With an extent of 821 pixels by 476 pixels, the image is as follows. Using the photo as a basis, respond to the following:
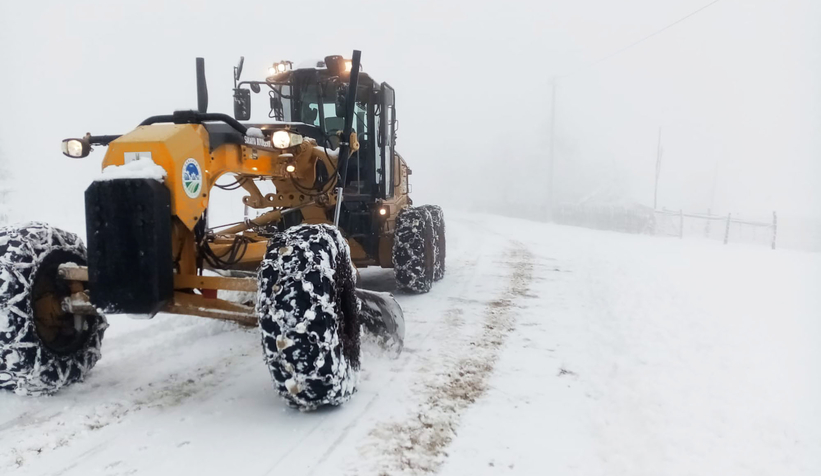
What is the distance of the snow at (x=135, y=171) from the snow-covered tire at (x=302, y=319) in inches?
29.5

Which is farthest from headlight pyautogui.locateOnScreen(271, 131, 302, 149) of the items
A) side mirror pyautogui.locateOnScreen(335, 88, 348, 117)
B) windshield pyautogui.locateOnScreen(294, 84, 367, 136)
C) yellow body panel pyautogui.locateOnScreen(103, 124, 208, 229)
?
windshield pyautogui.locateOnScreen(294, 84, 367, 136)

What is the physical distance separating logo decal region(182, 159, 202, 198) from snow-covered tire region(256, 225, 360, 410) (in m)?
0.60

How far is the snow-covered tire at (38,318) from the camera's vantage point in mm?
3205

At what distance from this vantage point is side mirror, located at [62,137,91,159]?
3611 mm

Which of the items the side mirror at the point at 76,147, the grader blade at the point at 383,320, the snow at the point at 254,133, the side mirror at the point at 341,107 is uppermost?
the side mirror at the point at 341,107

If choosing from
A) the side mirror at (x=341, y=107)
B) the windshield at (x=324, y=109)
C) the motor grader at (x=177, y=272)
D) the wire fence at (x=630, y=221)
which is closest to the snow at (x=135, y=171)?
the motor grader at (x=177, y=272)

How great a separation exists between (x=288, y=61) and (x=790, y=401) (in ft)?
20.2

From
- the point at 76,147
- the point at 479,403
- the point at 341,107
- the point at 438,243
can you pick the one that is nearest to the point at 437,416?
the point at 479,403

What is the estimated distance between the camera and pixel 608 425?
3.33m

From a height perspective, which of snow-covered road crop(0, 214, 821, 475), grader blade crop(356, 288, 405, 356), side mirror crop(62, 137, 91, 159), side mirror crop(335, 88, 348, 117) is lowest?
snow-covered road crop(0, 214, 821, 475)

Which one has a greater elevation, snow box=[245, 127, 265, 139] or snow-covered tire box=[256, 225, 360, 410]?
snow box=[245, 127, 265, 139]

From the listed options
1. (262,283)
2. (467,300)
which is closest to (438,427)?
(262,283)

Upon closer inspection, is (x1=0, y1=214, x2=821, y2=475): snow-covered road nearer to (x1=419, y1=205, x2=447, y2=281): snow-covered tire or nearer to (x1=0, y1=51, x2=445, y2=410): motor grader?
(x1=0, y1=51, x2=445, y2=410): motor grader

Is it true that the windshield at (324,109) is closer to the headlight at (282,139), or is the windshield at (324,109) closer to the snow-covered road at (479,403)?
the snow-covered road at (479,403)
